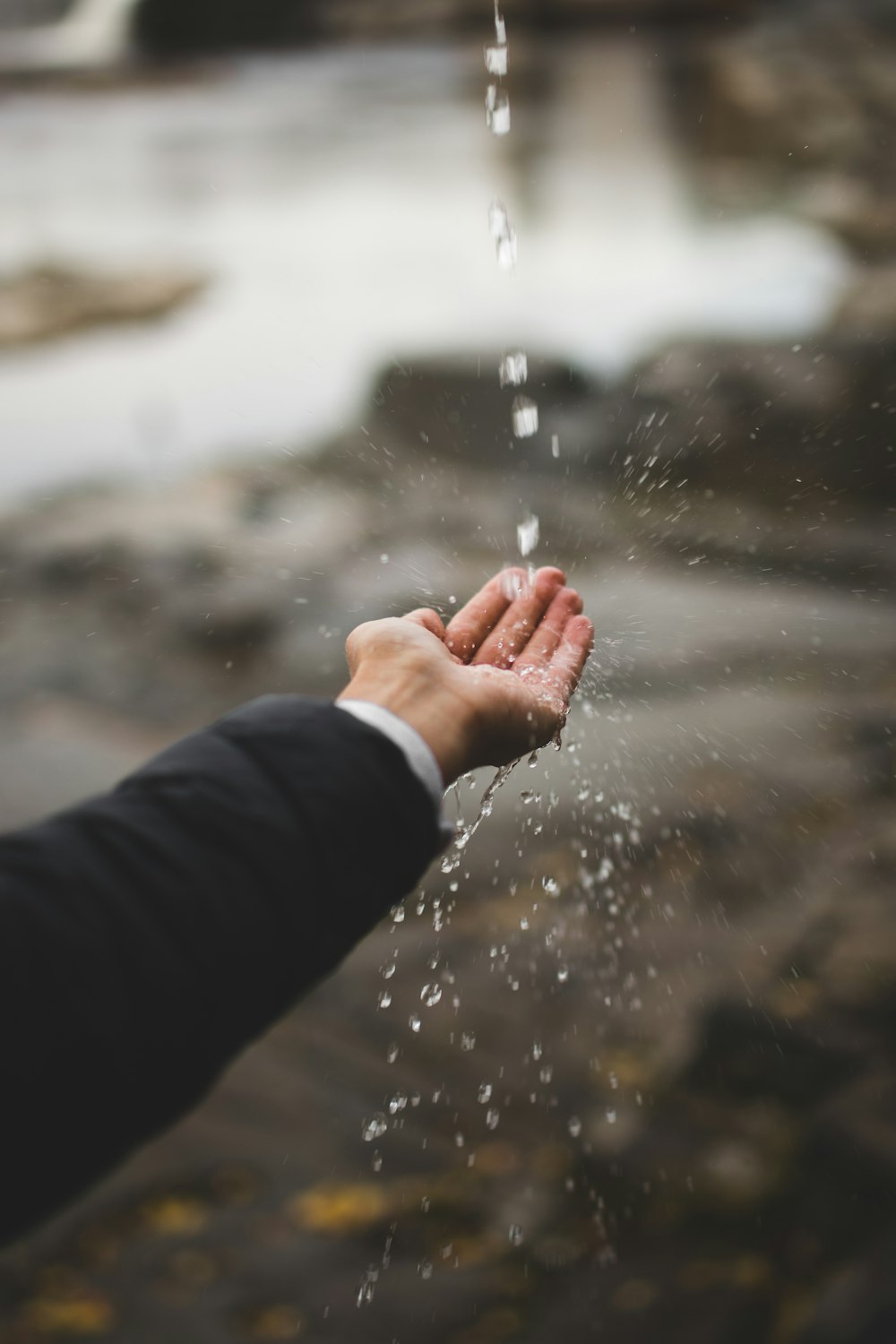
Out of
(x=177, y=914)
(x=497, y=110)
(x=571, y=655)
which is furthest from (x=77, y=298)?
(x=177, y=914)

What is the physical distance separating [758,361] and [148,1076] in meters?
4.09

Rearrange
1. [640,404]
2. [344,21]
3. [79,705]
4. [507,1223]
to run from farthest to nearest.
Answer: [344,21], [640,404], [79,705], [507,1223]

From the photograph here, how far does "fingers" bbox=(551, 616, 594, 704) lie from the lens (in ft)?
5.75

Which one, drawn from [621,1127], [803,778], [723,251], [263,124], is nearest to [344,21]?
[263,124]

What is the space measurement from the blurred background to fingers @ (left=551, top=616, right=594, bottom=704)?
0.84 m

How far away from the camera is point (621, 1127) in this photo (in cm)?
207

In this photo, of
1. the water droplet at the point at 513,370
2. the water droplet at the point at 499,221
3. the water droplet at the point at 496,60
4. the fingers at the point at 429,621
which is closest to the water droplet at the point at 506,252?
the water droplet at the point at 499,221

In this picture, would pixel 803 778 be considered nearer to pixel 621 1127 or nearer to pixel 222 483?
pixel 621 1127

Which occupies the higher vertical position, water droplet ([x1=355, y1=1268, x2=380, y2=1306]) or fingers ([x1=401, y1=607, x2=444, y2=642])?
fingers ([x1=401, y1=607, x2=444, y2=642])

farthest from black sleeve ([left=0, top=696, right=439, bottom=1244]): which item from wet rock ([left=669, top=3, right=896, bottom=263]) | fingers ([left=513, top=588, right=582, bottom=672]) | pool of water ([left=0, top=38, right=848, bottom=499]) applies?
wet rock ([left=669, top=3, right=896, bottom=263])

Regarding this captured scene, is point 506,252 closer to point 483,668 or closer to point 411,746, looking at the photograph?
point 483,668

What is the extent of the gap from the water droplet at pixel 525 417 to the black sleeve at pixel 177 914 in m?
3.23

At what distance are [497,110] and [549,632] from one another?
5.22 m

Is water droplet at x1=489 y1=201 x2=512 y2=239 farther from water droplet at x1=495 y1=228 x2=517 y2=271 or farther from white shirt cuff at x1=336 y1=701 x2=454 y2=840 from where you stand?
white shirt cuff at x1=336 y1=701 x2=454 y2=840
